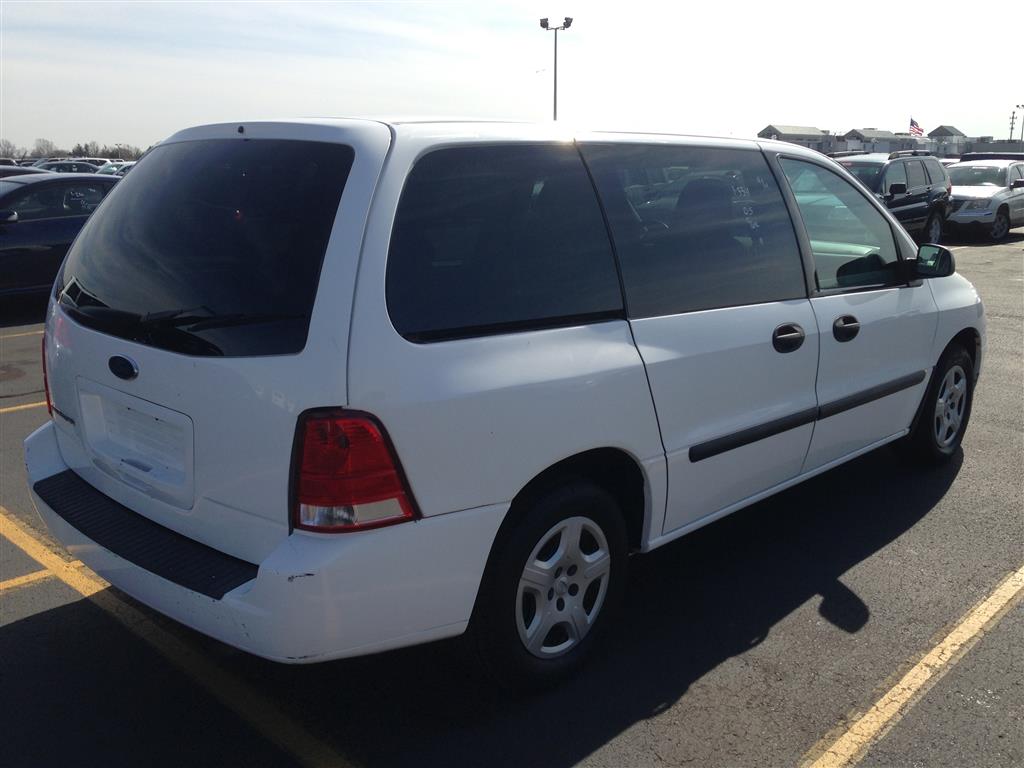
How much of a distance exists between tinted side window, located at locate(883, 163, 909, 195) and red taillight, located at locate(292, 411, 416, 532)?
14.1m

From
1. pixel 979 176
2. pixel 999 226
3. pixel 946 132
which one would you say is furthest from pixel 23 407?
pixel 946 132

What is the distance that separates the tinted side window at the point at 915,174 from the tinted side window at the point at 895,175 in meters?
0.17

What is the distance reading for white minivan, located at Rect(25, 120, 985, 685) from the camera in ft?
8.19

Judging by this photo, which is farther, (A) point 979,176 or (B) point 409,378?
(A) point 979,176

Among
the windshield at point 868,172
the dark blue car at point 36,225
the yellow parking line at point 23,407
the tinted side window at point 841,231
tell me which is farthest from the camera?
the windshield at point 868,172

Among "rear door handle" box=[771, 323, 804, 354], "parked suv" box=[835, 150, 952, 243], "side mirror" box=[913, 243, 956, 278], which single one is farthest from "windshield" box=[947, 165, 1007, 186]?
"rear door handle" box=[771, 323, 804, 354]

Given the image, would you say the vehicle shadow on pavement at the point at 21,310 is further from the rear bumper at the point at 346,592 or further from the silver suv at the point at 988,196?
the silver suv at the point at 988,196

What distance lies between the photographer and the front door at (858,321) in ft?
13.3

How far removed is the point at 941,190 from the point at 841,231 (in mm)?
13752

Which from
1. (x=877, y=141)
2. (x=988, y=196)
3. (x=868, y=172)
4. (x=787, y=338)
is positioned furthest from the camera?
(x=877, y=141)

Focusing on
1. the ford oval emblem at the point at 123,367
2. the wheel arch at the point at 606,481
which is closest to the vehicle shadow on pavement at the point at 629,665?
the wheel arch at the point at 606,481

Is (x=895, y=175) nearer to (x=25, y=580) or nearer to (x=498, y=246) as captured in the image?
(x=498, y=246)

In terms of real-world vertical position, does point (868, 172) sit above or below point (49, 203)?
above

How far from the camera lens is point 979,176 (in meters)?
19.9
